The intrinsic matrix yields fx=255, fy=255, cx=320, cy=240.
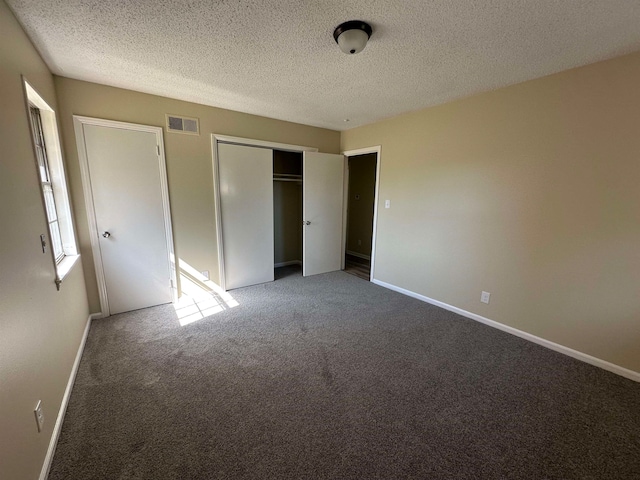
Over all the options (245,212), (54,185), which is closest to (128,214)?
(54,185)

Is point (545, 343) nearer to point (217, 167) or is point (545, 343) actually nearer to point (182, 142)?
point (217, 167)

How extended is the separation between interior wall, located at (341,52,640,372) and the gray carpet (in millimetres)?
422

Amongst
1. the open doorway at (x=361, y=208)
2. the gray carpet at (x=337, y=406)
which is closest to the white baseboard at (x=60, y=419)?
the gray carpet at (x=337, y=406)

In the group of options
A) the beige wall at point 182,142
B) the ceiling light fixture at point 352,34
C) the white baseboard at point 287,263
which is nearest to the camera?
the ceiling light fixture at point 352,34

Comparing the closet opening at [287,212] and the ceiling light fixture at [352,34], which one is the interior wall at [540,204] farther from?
the closet opening at [287,212]

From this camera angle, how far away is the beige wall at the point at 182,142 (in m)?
2.50

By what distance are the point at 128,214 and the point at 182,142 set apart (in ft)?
3.37

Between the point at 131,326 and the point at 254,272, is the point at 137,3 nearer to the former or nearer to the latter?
the point at 131,326

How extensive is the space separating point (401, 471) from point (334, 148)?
4.19 metres

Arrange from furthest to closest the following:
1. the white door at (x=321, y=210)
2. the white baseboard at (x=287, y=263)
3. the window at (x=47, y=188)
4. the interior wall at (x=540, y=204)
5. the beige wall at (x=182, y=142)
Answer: the white baseboard at (x=287, y=263), the white door at (x=321, y=210), the beige wall at (x=182, y=142), the window at (x=47, y=188), the interior wall at (x=540, y=204)

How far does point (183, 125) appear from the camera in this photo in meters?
3.01

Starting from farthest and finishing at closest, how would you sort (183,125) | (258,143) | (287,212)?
1. (287,212)
2. (258,143)
3. (183,125)

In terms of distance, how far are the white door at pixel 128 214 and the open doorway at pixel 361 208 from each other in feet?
10.7

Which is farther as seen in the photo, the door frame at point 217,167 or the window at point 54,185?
the door frame at point 217,167
